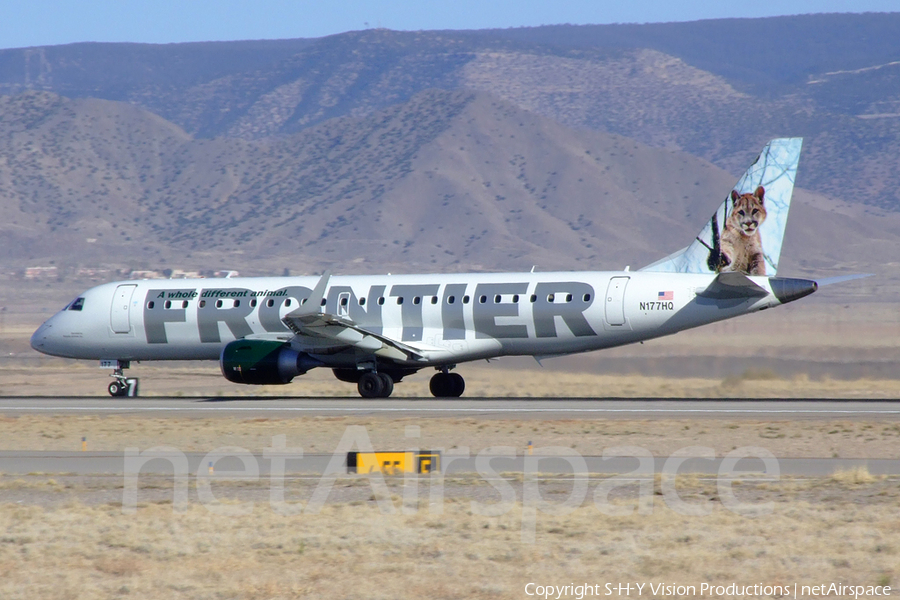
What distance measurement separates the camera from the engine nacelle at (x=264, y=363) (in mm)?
32719

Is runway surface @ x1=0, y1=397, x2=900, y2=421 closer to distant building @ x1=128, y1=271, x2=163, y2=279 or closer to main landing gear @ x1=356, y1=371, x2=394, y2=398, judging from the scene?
main landing gear @ x1=356, y1=371, x2=394, y2=398

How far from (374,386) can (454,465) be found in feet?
48.0

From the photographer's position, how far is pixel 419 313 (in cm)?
3416

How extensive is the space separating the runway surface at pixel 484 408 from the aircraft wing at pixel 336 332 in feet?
4.50

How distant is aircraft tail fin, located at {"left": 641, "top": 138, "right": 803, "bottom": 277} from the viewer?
33094 millimetres

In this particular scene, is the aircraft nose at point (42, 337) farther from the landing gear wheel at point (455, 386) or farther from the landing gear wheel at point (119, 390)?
the landing gear wheel at point (455, 386)

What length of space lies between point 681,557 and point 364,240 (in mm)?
144424

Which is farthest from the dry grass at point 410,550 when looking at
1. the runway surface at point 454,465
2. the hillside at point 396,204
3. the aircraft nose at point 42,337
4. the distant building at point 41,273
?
the distant building at point 41,273

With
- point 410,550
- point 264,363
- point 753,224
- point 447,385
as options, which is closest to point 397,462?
point 410,550

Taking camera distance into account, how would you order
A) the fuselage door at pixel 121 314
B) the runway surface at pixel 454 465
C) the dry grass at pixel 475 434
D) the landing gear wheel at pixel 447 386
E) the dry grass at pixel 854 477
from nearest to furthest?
the dry grass at pixel 854 477, the runway surface at pixel 454 465, the dry grass at pixel 475 434, the landing gear wheel at pixel 447 386, the fuselage door at pixel 121 314

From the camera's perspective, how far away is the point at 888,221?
180 metres

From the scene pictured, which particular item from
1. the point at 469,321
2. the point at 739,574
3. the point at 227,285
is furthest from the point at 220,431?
A: the point at 739,574

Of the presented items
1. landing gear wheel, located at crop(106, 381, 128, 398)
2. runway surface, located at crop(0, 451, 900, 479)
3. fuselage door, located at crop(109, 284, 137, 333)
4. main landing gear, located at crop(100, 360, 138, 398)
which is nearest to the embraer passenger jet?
fuselage door, located at crop(109, 284, 137, 333)

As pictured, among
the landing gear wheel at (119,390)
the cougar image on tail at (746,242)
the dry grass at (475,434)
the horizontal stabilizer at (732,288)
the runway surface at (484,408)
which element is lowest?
the dry grass at (475,434)
